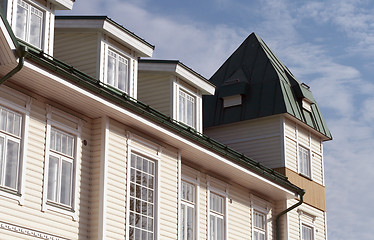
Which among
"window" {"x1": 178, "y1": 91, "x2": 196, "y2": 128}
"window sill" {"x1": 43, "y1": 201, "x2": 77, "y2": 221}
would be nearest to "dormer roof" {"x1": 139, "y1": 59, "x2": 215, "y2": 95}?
"window" {"x1": 178, "y1": 91, "x2": 196, "y2": 128}

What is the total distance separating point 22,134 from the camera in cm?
1742

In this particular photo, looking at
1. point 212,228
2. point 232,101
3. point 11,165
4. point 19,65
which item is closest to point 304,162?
point 232,101

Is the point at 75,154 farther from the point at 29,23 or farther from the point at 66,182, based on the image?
the point at 29,23

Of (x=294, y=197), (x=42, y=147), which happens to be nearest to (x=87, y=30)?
(x=42, y=147)

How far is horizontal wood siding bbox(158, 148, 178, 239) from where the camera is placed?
2148cm

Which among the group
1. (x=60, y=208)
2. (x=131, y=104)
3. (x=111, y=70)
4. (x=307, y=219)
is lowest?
(x=60, y=208)

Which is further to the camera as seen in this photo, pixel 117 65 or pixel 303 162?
pixel 303 162

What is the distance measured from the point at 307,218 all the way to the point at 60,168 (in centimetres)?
1490

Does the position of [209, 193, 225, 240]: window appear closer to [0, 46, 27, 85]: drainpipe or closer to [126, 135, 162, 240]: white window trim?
[126, 135, 162, 240]: white window trim

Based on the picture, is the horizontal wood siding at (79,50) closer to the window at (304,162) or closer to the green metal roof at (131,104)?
the green metal roof at (131,104)

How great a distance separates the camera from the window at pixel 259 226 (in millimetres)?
27281

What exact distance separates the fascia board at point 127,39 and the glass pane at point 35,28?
241 cm

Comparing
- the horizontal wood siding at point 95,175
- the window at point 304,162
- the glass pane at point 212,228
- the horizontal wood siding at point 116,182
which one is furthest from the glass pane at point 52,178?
the window at point 304,162

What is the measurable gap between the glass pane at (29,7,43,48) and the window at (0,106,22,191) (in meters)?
2.49
